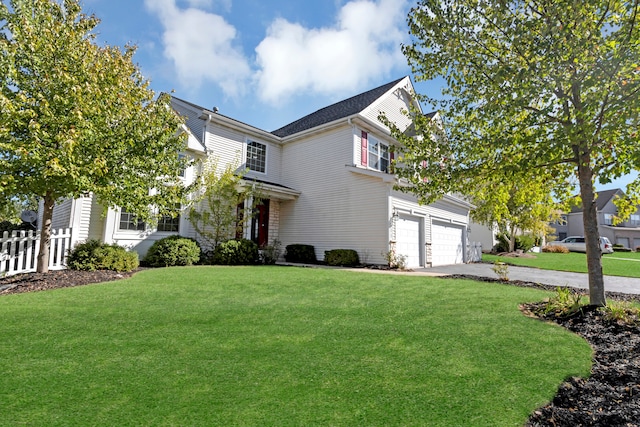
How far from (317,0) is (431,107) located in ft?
15.2

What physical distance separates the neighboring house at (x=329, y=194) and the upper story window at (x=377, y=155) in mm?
51

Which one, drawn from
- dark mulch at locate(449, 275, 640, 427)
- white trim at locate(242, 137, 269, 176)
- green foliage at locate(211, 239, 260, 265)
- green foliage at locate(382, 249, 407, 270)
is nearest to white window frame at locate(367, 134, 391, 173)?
green foliage at locate(382, 249, 407, 270)

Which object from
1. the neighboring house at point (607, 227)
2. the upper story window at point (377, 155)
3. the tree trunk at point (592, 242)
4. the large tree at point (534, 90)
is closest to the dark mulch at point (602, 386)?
the tree trunk at point (592, 242)

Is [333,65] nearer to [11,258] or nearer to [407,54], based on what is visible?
[407,54]

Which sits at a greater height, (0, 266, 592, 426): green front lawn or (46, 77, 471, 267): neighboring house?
(46, 77, 471, 267): neighboring house

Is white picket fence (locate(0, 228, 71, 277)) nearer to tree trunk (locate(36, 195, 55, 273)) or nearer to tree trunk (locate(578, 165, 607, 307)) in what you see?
tree trunk (locate(36, 195, 55, 273))

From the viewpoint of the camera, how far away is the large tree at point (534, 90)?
439 centimetres

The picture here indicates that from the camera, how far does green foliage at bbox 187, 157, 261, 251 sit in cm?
1266

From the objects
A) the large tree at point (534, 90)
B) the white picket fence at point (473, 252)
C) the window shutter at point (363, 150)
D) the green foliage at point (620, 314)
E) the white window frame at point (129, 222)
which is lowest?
the green foliage at point (620, 314)

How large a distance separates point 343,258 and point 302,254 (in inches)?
92.3

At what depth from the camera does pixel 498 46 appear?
5.75 metres

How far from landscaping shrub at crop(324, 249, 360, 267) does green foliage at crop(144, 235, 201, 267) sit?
5.38 metres

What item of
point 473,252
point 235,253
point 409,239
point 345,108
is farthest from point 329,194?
point 473,252

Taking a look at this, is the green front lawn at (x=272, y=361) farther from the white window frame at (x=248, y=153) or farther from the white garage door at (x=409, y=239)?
the white window frame at (x=248, y=153)
